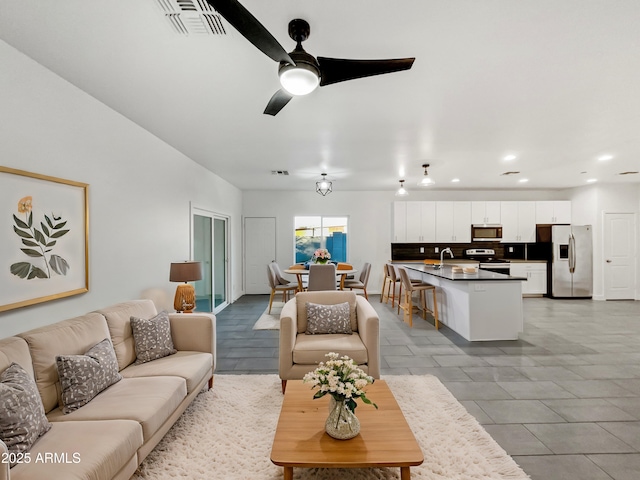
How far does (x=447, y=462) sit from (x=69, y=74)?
363 cm

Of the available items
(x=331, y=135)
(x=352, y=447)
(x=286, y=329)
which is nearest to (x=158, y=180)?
(x=331, y=135)

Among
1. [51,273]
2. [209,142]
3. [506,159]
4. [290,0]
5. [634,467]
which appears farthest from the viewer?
[506,159]

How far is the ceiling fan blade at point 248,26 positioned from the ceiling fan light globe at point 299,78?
39 mm

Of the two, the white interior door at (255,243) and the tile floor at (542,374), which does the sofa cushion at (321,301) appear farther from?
the white interior door at (255,243)

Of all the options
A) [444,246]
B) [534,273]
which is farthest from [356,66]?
[534,273]

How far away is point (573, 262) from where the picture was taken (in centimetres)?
710

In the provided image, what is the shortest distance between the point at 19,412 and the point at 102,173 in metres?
1.95

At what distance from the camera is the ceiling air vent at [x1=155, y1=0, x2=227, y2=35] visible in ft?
5.17

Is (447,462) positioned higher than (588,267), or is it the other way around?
(588,267)

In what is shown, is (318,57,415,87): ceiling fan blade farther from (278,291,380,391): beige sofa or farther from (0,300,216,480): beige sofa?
(0,300,216,480): beige sofa

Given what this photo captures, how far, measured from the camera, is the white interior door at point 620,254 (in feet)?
23.1

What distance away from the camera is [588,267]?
710 cm

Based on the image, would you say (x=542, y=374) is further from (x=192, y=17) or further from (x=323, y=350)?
(x=192, y=17)

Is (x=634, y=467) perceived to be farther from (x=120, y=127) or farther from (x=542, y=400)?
(x=120, y=127)
